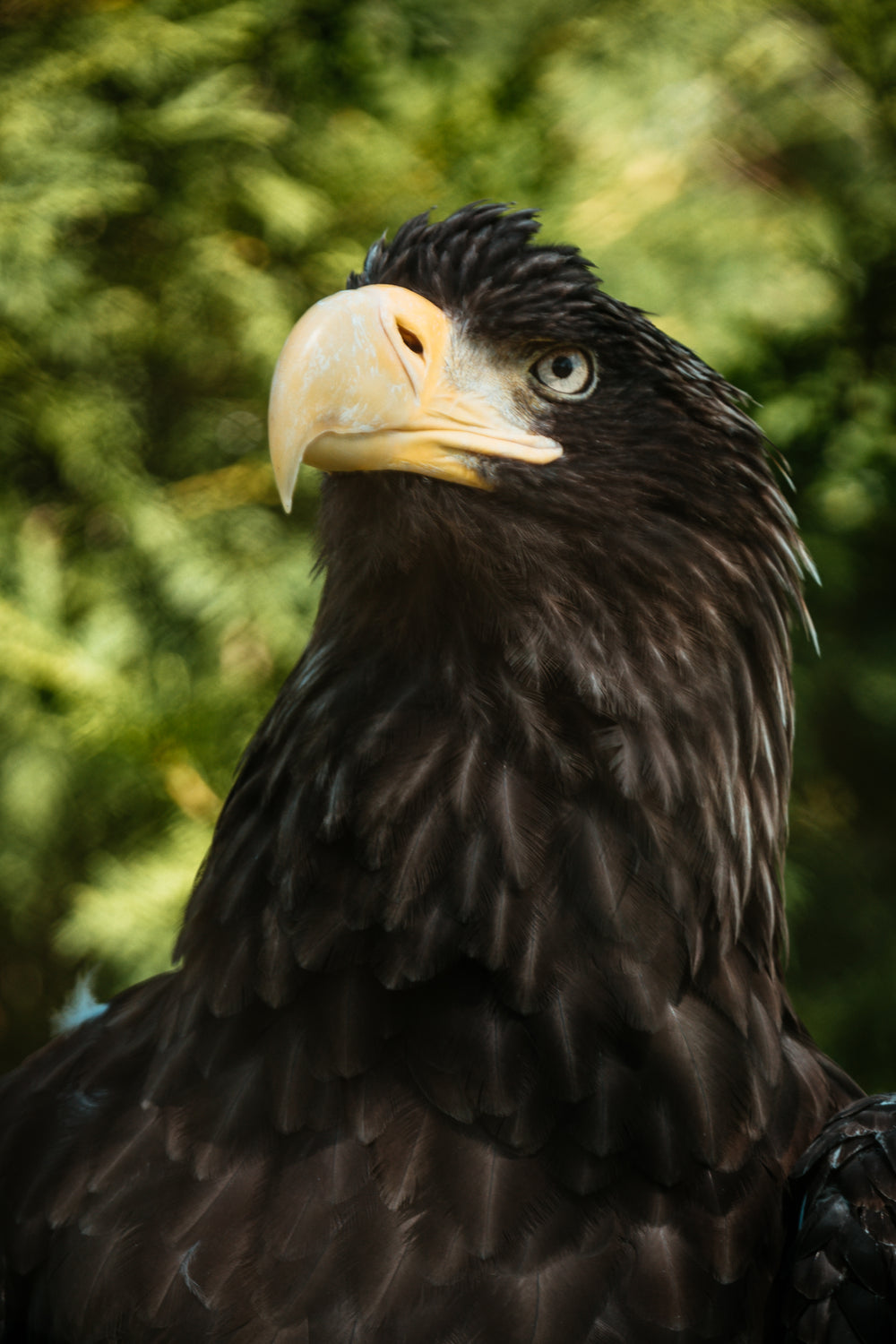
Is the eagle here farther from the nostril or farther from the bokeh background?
the bokeh background

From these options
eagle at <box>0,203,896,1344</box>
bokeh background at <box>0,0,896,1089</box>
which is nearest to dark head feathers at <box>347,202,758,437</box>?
eagle at <box>0,203,896,1344</box>

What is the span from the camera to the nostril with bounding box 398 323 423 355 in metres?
1.42

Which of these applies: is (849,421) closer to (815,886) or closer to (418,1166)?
(815,886)

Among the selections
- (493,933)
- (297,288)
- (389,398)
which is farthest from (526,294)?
(297,288)

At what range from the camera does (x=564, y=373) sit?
153cm

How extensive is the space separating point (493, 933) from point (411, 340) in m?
0.67

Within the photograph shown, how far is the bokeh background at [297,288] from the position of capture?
3.39m

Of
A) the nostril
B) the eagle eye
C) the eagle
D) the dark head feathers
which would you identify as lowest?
the eagle

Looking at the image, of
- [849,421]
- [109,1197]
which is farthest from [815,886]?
[109,1197]

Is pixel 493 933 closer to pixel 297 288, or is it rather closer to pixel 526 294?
pixel 526 294

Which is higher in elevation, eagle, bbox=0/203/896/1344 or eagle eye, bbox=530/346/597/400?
eagle eye, bbox=530/346/597/400

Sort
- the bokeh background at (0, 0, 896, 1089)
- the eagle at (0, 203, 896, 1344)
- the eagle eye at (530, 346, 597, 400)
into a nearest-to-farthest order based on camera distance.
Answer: the eagle at (0, 203, 896, 1344)
the eagle eye at (530, 346, 597, 400)
the bokeh background at (0, 0, 896, 1089)

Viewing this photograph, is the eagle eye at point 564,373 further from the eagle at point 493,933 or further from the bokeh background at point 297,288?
the bokeh background at point 297,288

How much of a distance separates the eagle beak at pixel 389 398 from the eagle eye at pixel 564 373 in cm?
5
